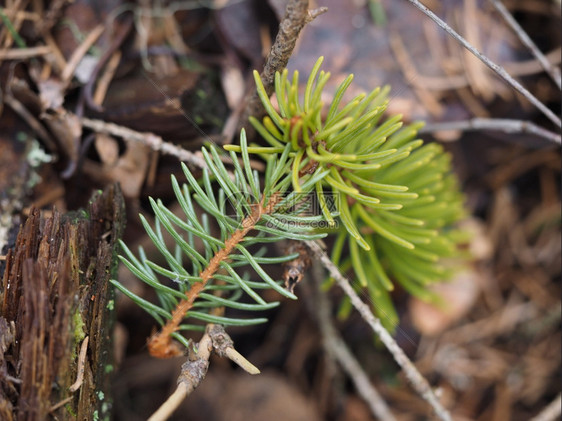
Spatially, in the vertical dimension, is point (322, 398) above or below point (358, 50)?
below

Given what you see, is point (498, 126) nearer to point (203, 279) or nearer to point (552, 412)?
point (552, 412)

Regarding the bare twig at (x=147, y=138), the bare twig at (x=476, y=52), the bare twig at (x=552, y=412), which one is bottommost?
the bare twig at (x=552, y=412)

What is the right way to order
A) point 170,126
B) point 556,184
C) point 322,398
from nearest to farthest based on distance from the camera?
point 170,126 < point 322,398 < point 556,184

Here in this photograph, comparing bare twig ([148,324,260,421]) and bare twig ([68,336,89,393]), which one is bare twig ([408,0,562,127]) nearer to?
bare twig ([148,324,260,421])

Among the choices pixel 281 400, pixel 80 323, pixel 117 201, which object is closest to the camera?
pixel 80 323

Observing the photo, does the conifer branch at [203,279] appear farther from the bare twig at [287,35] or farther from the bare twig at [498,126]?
the bare twig at [498,126]

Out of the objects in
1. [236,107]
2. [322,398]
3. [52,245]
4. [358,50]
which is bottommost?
[322,398]

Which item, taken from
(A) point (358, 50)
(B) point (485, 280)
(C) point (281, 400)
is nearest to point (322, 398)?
(C) point (281, 400)

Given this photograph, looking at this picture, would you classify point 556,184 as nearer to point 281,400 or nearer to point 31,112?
point 281,400

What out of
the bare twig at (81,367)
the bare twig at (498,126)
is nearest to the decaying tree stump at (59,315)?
the bare twig at (81,367)
